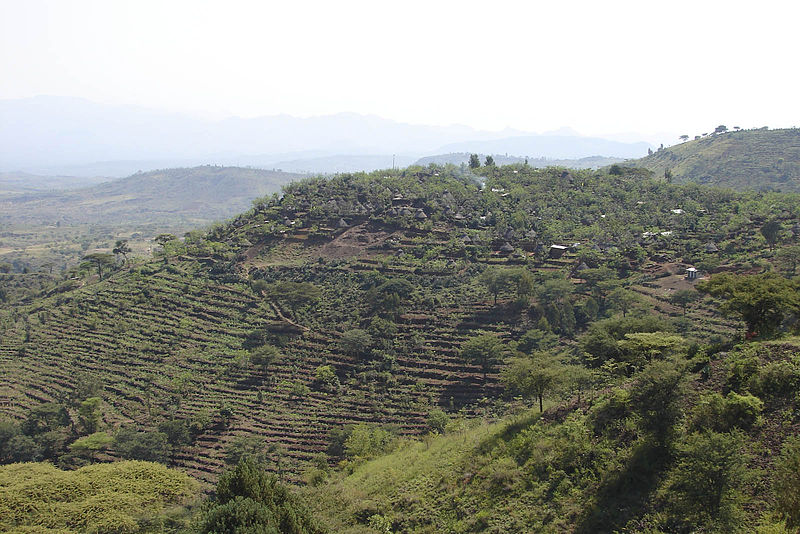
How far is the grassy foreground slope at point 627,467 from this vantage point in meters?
10.4

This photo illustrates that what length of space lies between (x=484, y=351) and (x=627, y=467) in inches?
560

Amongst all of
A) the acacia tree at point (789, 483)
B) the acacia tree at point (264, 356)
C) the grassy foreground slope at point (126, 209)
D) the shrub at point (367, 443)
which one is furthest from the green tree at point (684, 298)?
the grassy foreground slope at point (126, 209)

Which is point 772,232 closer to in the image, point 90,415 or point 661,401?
point 661,401

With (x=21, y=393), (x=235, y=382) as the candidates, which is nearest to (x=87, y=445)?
(x=235, y=382)

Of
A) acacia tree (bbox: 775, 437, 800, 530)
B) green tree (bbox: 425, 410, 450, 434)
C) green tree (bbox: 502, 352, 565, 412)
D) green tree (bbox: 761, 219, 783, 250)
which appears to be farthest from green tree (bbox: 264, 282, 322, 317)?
green tree (bbox: 761, 219, 783, 250)

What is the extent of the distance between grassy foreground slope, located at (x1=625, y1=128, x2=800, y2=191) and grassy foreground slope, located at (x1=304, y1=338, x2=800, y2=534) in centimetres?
6673

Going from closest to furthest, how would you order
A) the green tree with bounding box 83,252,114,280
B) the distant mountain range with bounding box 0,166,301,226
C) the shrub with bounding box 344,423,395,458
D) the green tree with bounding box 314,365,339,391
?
the shrub with bounding box 344,423,395,458, the green tree with bounding box 314,365,339,391, the green tree with bounding box 83,252,114,280, the distant mountain range with bounding box 0,166,301,226

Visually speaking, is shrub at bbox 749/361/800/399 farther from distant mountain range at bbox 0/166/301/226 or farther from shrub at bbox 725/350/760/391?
distant mountain range at bbox 0/166/301/226

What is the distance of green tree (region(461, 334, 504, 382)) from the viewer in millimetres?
26875

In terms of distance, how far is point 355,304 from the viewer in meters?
34.8

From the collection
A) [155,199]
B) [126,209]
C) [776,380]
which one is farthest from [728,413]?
[155,199]

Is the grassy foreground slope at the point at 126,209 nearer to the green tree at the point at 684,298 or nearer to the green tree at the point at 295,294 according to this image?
the green tree at the point at 295,294

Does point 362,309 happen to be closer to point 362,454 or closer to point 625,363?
point 362,454

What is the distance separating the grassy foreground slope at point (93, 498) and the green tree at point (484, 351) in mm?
15344
